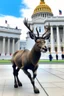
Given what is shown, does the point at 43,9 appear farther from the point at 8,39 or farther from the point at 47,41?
the point at 8,39

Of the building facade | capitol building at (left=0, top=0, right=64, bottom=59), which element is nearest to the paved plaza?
capitol building at (left=0, top=0, right=64, bottom=59)

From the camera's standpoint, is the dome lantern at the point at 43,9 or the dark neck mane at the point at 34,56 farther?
the dome lantern at the point at 43,9

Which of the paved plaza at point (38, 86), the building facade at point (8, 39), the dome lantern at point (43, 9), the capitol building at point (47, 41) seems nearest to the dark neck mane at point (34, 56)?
the paved plaza at point (38, 86)

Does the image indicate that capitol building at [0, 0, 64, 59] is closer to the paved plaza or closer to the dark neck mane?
the paved plaza

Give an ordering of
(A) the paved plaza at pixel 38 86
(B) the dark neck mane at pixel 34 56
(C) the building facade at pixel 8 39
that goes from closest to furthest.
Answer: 1. (A) the paved plaza at pixel 38 86
2. (B) the dark neck mane at pixel 34 56
3. (C) the building facade at pixel 8 39

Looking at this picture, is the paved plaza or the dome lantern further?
the dome lantern

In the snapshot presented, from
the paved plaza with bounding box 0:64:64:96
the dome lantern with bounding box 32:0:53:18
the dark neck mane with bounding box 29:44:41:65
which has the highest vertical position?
the dome lantern with bounding box 32:0:53:18

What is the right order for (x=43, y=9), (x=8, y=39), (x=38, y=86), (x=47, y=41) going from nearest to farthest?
(x=38, y=86)
(x=47, y=41)
(x=8, y=39)
(x=43, y=9)

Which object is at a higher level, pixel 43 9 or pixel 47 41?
pixel 43 9

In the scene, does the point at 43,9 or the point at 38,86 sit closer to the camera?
the point at 38,86

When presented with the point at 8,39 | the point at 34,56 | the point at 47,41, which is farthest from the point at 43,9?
the point at 34,56

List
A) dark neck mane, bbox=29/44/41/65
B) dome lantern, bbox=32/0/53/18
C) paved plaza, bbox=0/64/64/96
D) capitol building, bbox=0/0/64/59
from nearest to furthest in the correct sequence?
paved plaza, bbox=0/64/64/96 < dark neck mane, bbox=29/44/41/65 < capitol building, bbox=0/0/64/59 < dome lantern, bbox=32/0/53/18

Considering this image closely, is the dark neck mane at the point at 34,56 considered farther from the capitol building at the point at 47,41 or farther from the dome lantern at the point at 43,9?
the dome lantern at the point at 43,9

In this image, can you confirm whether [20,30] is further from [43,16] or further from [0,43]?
[43,16]
